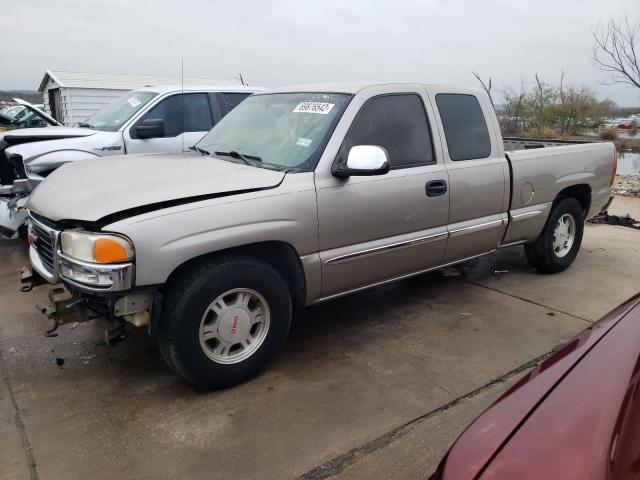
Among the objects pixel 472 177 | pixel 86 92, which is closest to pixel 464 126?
pixel 472 177

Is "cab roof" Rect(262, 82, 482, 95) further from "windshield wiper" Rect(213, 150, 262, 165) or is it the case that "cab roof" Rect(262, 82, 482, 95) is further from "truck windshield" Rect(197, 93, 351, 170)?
"windshield wiper" Rect(213, 150, 262, 165)

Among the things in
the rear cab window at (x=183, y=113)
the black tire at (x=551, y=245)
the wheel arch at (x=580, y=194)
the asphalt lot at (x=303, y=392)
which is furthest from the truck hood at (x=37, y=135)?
the wheel arch at (x=580, y=194)

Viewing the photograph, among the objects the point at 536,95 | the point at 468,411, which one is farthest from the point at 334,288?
the point at 536,95

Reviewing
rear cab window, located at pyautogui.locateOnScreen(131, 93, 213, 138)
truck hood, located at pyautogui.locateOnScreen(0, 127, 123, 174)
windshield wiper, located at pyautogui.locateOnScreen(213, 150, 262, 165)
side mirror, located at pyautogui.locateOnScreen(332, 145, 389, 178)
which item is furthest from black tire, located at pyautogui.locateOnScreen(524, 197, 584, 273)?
truck hood, located at pyautogui.locateOnScreen(0, 127, 123, 174)

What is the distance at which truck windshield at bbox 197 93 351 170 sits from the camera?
12.0 ft

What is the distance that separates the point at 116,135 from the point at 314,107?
146 inches

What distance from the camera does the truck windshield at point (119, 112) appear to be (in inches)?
275

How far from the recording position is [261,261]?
10.9 ft

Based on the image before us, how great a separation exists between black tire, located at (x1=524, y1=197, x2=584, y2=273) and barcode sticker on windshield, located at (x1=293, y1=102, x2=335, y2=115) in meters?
2.75

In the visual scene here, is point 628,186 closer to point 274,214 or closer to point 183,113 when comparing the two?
point 183,113

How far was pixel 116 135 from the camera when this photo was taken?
6668mm

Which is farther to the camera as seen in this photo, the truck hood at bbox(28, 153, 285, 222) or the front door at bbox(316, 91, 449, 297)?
the front door at bbox(316, 91, 449, 297)

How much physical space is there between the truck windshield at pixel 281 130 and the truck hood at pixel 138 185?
228mm

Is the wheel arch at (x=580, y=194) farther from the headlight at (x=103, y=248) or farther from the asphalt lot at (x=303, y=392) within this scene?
the headlight at (x=103, y=248)
